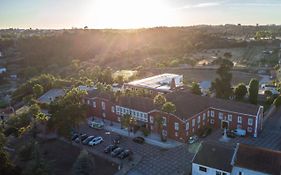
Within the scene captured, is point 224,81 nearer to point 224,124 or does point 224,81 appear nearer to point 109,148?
point 224,124

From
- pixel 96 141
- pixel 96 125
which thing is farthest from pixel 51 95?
pixel 96 141

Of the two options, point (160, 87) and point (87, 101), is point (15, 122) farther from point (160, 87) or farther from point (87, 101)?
point (160, 87)

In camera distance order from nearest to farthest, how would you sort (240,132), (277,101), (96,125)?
(240,132), (96,125), (277,101)

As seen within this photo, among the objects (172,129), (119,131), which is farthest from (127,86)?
(172,129)

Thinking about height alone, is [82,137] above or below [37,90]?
below

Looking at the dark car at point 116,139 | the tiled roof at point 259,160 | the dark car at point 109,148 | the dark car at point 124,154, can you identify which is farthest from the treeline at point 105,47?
the tiled roof at point 259,160

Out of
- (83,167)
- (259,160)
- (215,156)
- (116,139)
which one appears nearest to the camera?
(259,160)

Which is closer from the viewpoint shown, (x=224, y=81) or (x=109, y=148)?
(x=109, y=148)
